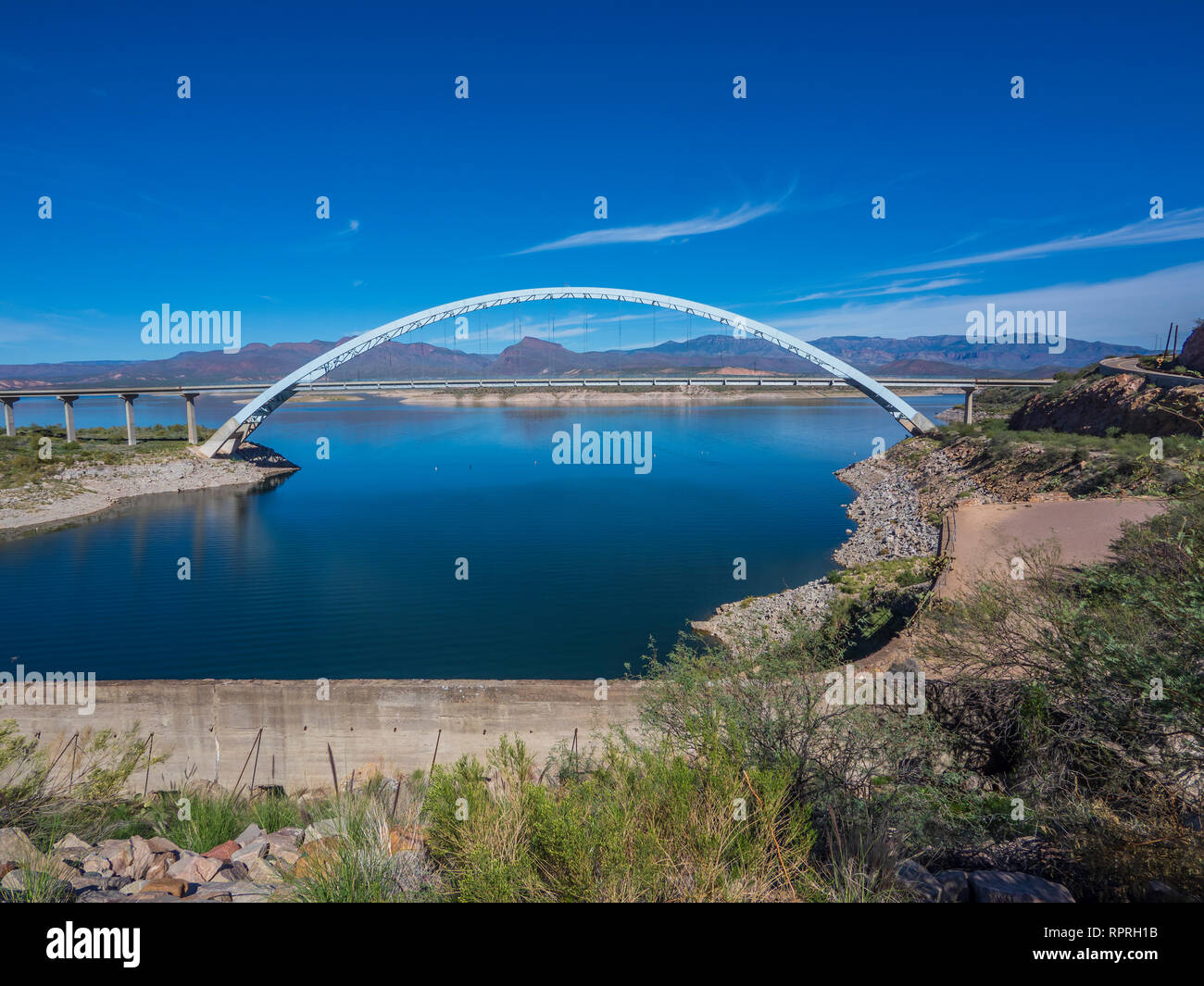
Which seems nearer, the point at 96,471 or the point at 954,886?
the point at 954,886

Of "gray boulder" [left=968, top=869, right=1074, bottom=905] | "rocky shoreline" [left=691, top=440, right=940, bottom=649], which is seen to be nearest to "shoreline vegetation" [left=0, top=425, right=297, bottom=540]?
"rocky shoreline" [left=691, top=440, right=940, bottom=649]

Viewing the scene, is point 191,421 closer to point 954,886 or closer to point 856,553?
point 856,553

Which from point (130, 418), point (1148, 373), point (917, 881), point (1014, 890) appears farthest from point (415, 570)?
point (130, 418)

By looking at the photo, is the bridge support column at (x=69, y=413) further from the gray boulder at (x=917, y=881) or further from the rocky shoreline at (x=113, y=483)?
the gray boulder at (x=917, y=881)

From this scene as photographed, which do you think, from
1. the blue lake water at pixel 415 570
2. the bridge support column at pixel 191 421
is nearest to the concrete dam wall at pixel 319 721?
the blue lake water at pixel 415 570

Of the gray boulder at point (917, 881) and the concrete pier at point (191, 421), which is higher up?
the concrete pier at point (191, 421)

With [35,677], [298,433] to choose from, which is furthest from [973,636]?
[298,433]
